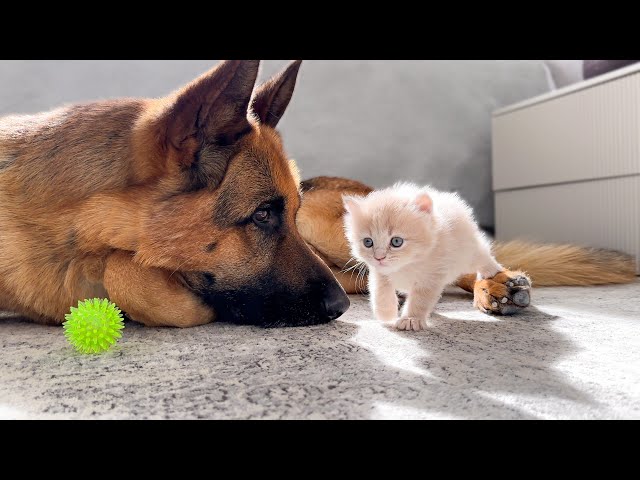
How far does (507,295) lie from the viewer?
6.47 ft

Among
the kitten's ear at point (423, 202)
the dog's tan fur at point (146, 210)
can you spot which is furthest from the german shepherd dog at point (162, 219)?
the kitten's ear at point (423, 202)

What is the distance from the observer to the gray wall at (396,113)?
13.3 feet

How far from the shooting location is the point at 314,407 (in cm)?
102

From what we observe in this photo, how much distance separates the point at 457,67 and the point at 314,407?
405cm

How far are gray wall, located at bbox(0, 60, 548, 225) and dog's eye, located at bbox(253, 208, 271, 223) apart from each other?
231cm

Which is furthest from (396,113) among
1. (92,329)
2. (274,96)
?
(92,329)

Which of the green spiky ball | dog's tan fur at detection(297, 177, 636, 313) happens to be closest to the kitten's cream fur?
dog's tan fur at detection(297, 177, 636, 313)

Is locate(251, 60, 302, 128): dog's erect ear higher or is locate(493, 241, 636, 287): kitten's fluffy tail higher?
locate(251, 60, 302, 128): dog's erect ear

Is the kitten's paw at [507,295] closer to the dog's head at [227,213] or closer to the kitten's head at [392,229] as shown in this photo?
the kitten's head at [392,229]

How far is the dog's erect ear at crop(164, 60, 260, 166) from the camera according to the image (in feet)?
4.98

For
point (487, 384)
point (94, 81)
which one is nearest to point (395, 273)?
point (487, 384)

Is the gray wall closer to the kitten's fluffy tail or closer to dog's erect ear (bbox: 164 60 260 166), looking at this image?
the kitten's fluffy tail

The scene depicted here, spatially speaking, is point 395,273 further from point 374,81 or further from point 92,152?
point 374,81

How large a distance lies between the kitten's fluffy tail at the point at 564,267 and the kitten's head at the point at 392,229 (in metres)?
1.05
